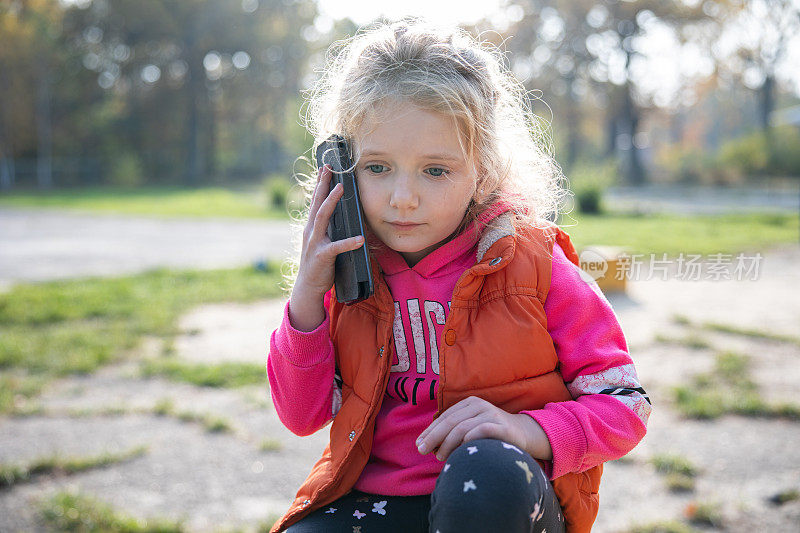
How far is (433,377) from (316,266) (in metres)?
0.38

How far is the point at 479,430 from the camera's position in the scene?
1253 mm

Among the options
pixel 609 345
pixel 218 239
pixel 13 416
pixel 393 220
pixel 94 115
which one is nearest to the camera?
pixel 609 345

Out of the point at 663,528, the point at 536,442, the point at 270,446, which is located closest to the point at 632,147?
the point at 270,446

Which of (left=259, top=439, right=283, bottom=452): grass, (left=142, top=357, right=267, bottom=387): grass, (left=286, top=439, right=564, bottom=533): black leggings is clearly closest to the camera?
(left=286, top=439, right=564, bottom=533): black leggings

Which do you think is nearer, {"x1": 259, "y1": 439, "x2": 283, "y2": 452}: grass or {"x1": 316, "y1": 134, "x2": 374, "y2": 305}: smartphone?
{"x1": 316, "y1": 134, "x2": 374, "y2": 305}: smartphone

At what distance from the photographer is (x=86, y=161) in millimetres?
36719

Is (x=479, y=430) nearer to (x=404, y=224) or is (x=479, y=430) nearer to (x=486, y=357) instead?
(x=486, y=357)

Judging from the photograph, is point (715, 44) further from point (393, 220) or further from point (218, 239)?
point (393, 220)

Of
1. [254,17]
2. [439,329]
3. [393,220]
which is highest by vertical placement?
[254,17]

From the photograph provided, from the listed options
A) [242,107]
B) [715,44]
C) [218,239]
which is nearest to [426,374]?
[218,239]

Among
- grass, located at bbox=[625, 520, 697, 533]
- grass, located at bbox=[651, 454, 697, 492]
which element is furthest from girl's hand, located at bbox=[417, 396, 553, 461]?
grass, located at bbox=[651, 454, 697, 492]

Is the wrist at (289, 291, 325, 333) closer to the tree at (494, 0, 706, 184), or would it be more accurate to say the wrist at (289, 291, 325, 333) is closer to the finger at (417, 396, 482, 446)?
the finger at (417, 396, 482, 446)

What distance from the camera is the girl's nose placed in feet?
4.91

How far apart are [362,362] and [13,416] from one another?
3.09 metres
